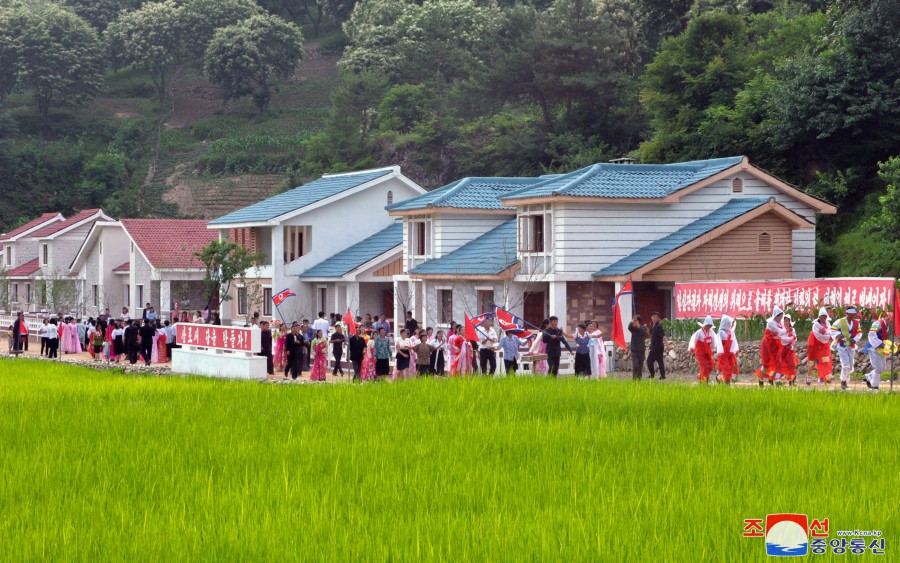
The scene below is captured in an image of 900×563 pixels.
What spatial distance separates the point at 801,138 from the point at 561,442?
1024 inches

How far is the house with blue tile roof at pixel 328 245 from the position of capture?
42469 millimetres

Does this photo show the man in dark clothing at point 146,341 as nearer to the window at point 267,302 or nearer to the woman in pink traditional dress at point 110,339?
the woman in pink traditional dress at point 110,339

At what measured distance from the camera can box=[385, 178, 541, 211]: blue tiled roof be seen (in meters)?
37.6

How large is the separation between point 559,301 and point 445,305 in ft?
17.3

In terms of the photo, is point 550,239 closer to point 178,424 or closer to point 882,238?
point 882,238

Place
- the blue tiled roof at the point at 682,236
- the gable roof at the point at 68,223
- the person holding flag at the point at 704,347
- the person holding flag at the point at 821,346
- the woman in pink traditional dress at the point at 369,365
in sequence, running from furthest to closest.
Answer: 1. the gable roof at the point at 68,223
2. the blue tiled roof at the point at 682,236
3. the woman in pink traditional dress at the point at 369,365
4. the person holding flag at the point at 704,347
5. the person holding flag at the point at 821,346

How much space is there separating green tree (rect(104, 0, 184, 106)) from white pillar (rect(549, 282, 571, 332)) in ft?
214

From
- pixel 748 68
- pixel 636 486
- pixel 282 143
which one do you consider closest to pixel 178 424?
pixel 636 486

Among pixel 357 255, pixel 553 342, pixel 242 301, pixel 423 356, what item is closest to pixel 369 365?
pixel 423 356

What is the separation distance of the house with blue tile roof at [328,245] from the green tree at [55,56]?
43.1 m

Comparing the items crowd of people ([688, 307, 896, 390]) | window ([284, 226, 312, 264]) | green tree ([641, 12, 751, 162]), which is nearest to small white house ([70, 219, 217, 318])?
window ([284, 226, 312, 264])

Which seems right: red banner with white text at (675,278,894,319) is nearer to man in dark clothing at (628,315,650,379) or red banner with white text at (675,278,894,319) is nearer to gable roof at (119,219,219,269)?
man in dark clothing at (628,315,650,379)

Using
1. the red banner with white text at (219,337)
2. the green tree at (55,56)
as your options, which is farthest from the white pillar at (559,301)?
Answer: the green tree at (55,56)

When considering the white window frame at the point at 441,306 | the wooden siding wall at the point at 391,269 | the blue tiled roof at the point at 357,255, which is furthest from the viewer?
the blue tiled roof at the point at 357,255
